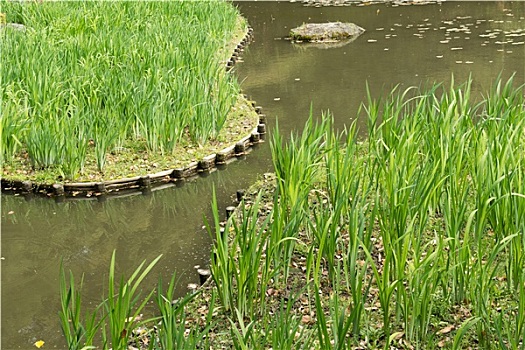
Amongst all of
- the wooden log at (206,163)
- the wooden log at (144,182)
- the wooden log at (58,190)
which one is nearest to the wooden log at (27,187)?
the wooden log at (58,190)

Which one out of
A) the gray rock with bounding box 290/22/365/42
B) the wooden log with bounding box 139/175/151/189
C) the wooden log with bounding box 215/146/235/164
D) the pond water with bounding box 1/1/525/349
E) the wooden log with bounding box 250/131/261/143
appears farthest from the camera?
the gray rock with bounding box 290/22/365/42

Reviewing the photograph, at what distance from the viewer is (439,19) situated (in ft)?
46.4

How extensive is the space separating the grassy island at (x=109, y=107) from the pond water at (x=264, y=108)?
380mm

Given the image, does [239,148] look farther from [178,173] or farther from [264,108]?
[264,108]

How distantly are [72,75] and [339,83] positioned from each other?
375 centimetres

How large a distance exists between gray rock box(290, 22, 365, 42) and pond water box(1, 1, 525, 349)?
0.31 m

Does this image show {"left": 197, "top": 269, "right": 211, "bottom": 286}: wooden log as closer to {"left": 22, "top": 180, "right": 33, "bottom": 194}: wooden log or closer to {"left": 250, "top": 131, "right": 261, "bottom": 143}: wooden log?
{"left": 22, "top": 180, "right": 33, "bottom": 194}: wooden log

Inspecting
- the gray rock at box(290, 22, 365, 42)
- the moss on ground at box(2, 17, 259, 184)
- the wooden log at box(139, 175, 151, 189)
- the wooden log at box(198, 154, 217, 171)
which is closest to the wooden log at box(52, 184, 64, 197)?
the moss on ground at box(2, 17, 259, 184)

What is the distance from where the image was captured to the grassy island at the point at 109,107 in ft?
20.4

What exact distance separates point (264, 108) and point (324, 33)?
14.9 ft

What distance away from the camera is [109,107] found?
662cm

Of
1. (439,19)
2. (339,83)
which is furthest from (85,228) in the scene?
(439,19)

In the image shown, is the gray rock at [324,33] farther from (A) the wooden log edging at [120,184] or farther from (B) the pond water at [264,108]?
(A) the wooden log edging at [120,184]

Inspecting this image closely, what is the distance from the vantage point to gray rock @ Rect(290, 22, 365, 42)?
1264 centimetres
